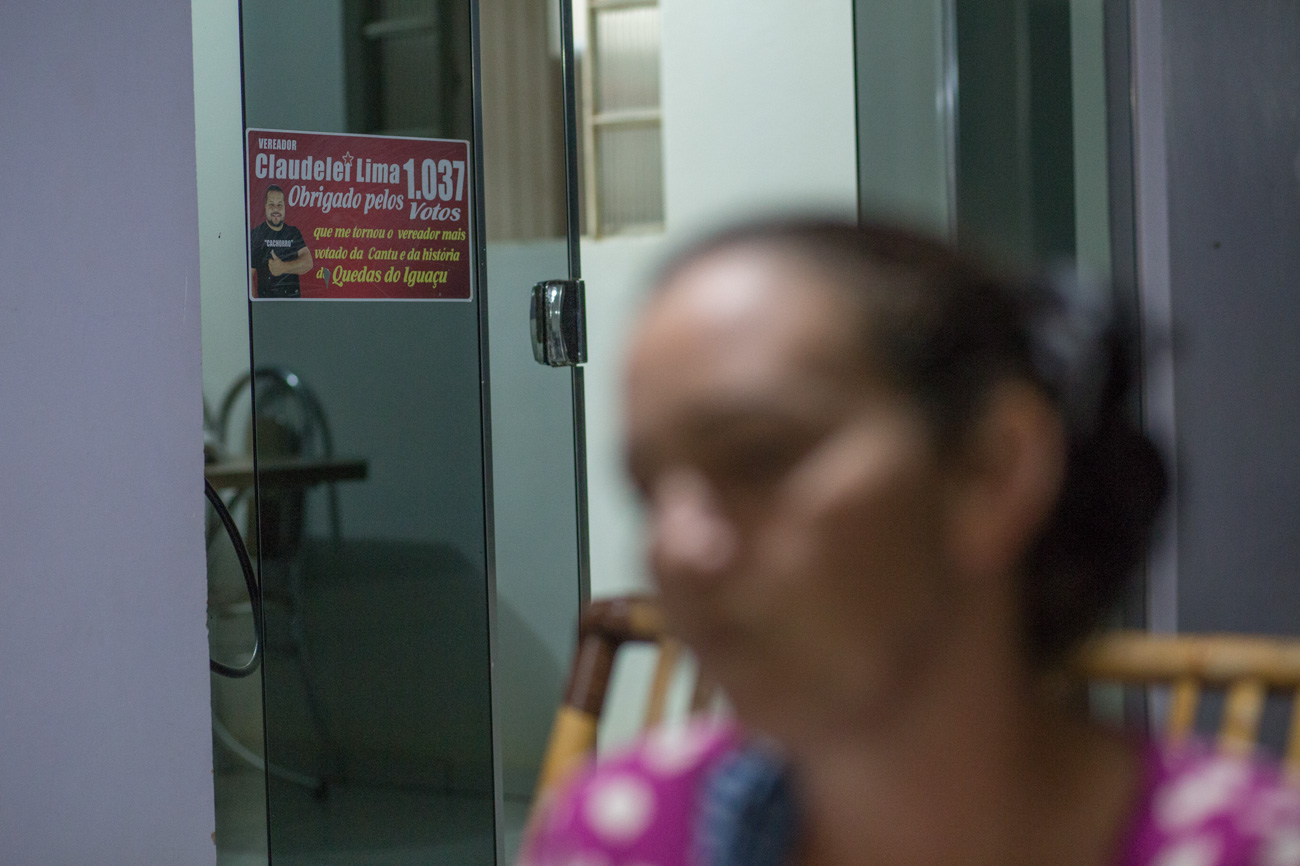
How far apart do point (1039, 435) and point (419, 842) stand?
6.45 ft

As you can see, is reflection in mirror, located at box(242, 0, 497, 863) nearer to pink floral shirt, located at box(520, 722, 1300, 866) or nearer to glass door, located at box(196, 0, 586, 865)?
glass door, located at box(196, 0, 586, 865)

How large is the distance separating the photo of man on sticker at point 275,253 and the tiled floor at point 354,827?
74 centimetres

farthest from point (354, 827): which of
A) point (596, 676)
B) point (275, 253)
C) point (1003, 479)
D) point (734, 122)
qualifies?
point (734, 122)

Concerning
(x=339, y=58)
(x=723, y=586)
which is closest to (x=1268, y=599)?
(x=339, y=58)

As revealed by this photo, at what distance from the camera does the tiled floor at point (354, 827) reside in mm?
2080

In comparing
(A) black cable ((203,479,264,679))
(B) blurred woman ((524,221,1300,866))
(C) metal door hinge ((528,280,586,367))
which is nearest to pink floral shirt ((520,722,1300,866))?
(B) blurred woman ((524,221,1300,866))

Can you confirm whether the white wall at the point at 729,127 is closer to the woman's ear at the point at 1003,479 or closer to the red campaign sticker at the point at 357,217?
the red campaign sticker at the point at 357,217

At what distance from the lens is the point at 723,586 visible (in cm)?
34

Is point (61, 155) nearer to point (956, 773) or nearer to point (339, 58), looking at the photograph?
point (339, 58)

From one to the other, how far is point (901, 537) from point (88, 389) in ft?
6.46

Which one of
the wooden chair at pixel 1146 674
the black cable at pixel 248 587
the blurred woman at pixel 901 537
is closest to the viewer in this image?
the blurred woman at pixel 901 537

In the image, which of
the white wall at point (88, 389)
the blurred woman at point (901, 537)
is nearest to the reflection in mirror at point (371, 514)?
the white wall at point (88, 389)

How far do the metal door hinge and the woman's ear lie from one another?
1.82m

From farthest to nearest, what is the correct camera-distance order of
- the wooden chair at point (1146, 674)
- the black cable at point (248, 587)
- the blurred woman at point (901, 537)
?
the black cable at point (248, 587) → the wooden chair at point (1146, 674) → the blurred woman at point (901, 537)
